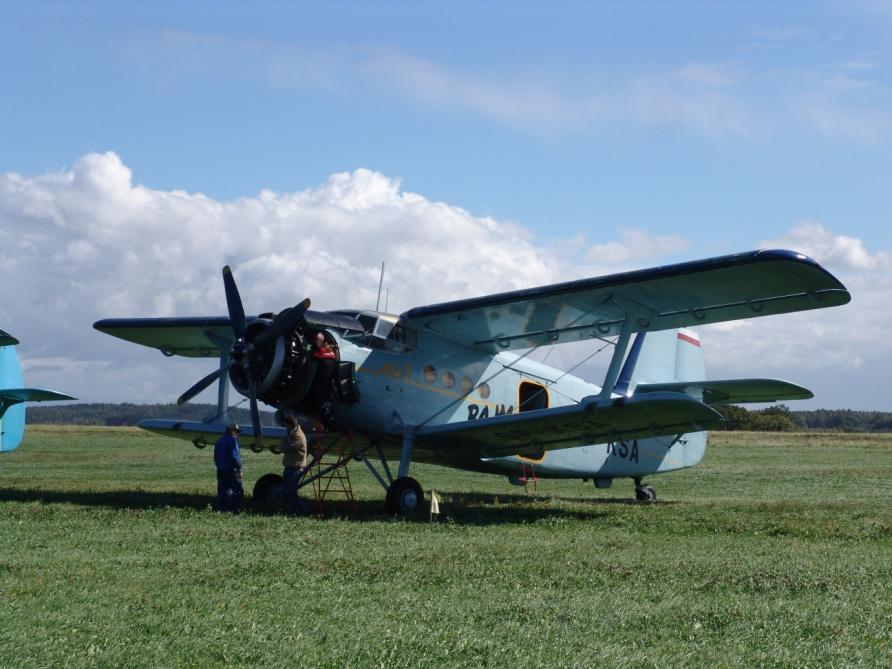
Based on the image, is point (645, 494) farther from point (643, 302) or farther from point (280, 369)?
point (280, 369)

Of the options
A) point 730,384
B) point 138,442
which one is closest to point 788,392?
point 730,384

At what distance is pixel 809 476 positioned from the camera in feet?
82.3

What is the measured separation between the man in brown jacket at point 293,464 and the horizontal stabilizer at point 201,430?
3.18 m

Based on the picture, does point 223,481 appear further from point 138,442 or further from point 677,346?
point 138,442

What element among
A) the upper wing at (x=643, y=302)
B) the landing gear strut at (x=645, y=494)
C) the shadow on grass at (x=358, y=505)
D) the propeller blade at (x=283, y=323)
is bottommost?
the shadow on grass at (x=358, y=505)

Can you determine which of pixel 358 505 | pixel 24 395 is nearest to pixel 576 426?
pixel 358 505

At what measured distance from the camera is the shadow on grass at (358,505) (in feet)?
45.5

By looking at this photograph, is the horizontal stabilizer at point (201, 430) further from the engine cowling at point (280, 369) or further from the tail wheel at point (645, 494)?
the tail wheel at point (645, 494)

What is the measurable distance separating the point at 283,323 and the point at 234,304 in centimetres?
131

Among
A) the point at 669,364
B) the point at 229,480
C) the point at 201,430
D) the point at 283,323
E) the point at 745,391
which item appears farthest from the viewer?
the point at 669,364

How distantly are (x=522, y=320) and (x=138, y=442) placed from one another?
1311 inches

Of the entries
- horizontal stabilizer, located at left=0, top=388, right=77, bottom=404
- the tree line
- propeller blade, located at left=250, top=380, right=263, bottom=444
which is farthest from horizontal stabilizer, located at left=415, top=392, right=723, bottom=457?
the tree line

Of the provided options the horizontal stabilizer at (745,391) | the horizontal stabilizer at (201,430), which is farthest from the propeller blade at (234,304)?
the horizontal stabilizer at (745,391)

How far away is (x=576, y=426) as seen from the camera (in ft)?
47.1
